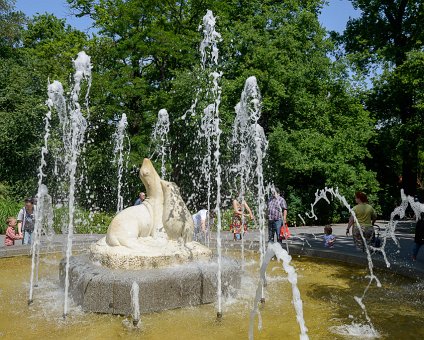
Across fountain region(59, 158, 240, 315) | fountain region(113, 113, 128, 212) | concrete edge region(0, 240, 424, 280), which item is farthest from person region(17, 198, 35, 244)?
fountain region(113, 113, 128, 212)

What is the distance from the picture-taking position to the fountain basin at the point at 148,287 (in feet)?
19.8

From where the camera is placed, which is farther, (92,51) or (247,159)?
(92,51)

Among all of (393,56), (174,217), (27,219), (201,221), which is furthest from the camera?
(393,56)

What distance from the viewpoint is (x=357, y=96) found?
25.0 m

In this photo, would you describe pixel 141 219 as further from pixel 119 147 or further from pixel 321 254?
pixel 119 147

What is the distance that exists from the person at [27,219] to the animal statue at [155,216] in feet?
16.8

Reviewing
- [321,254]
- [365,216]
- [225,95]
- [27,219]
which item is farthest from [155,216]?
[225,95]

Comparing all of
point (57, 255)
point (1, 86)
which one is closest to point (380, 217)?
point (57, 255)

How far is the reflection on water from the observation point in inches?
213

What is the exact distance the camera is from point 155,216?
755 centimetres

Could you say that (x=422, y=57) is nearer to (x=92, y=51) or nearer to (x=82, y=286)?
(x=92, y=51)

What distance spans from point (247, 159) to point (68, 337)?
17.6m

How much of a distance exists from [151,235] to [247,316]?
2.17 metres

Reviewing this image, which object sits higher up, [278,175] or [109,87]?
[109,87]
